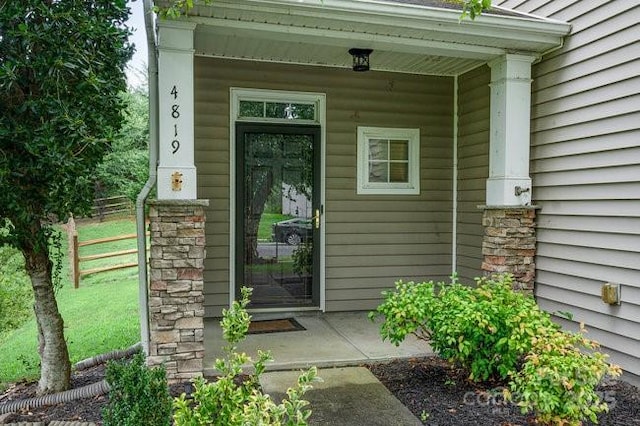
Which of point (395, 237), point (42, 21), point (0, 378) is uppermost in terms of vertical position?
point (42, 21)

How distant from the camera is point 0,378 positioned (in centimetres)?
464

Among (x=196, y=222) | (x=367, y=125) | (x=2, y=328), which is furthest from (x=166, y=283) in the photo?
(x=2, y=328)

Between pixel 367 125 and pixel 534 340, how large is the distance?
3100 mm

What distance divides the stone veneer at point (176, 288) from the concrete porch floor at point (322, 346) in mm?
281

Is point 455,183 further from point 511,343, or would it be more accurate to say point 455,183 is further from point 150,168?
point 150,168

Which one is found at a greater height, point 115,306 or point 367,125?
point 367,125

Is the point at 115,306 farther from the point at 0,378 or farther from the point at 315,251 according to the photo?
the point at 315,251

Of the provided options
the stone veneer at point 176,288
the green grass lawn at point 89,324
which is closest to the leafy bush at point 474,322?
the stone veneer at point 176,288

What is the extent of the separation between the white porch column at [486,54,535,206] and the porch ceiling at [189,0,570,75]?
158 millimetres

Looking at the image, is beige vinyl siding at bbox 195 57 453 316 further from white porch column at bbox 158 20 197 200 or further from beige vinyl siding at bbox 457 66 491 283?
white porch column at bbox 158 20 197 200

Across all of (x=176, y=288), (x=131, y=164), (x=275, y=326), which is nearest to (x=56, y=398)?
(x=176, y=288)

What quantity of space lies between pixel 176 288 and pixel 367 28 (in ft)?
7.90

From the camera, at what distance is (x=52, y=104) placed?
3.00 meters

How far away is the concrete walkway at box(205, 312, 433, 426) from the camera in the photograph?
2969 millimetres
